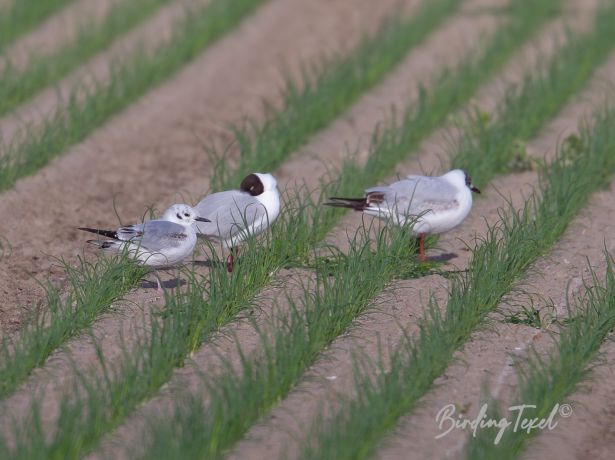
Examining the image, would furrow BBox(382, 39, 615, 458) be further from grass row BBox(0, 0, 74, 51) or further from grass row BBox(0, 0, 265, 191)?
grass row BBox(0, 0, 74, 51)

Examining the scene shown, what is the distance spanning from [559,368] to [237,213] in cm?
205

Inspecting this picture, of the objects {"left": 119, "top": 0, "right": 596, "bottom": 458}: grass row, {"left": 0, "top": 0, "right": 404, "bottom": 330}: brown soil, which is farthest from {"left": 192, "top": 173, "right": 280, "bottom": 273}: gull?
{"left": 0, "top": 0, "right": 404, "bottom": 330}: brown soil

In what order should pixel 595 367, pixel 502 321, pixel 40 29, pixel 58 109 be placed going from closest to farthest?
pixel 595 367
pixel 502 321
pixel 58 109
pixel 40 29

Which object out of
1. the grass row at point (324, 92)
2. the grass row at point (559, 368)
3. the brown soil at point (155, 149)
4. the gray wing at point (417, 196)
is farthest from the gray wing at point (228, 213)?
the grass row at point (559, 368)

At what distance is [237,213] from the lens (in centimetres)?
665

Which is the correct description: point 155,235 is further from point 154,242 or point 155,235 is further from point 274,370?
point 274,370

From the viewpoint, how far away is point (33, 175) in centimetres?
834

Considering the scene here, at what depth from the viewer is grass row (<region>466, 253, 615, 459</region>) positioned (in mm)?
4852

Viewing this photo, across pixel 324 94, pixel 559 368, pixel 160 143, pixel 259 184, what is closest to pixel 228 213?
pixel 259 184

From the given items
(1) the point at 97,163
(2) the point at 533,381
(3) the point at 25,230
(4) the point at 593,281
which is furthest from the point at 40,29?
(2) the point at 533,381

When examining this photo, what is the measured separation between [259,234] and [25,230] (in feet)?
5.33

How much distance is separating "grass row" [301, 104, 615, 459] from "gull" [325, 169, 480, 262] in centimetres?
26

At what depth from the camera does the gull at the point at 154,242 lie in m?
6.22

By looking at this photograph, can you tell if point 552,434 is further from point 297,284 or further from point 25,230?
point 25,230
